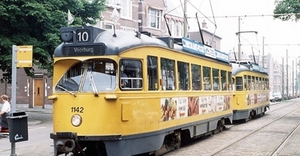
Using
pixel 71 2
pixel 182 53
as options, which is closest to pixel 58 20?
pixel 71 2

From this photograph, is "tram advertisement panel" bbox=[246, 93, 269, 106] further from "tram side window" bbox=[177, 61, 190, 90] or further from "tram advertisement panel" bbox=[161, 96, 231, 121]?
"tram side window" bbox=[177, 61, 190, 90]

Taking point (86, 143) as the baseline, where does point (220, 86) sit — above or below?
above

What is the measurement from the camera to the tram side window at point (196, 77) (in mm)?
13250

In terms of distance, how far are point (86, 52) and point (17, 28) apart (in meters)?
13.7

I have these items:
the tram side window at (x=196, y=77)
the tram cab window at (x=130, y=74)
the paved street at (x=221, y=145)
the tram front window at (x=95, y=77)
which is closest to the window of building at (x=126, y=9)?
the paved street at (x=221, y=145)

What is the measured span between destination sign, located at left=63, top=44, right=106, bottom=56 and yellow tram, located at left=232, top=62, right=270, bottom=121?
1273cm

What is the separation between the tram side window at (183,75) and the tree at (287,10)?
1478 centimetres

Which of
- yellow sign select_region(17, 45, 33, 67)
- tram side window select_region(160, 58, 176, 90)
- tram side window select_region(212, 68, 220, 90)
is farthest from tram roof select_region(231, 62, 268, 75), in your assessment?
yellow sign select_region(17, 45, 33, 67)

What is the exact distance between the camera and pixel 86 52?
9414 millimetres

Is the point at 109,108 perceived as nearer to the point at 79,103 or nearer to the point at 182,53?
the point at 79,103

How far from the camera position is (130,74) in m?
9.66

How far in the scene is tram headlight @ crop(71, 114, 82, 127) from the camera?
9242 millimetres

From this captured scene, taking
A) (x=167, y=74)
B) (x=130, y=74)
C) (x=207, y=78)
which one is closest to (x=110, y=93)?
(x=130, y=74)

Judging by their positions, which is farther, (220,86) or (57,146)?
(220,86)
